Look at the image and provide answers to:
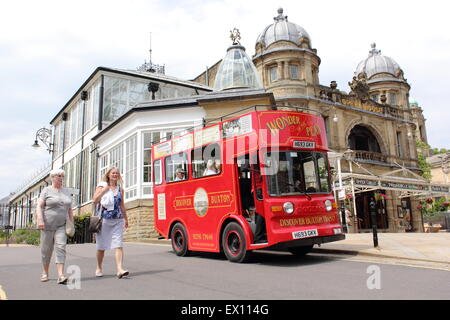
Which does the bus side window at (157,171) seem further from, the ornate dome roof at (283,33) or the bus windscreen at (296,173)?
the ornate dome roof at (283,33)

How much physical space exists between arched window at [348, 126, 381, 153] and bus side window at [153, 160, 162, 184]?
2824 cm

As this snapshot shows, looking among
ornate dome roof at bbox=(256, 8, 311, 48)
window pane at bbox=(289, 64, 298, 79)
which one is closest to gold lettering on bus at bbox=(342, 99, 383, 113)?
window pane at bbox=(289, 64, 298, 79)

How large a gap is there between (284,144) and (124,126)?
1371cm

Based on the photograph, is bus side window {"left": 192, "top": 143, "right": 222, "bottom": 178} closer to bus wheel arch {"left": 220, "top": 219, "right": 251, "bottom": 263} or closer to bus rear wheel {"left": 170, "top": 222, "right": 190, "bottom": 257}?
bus wheel arch {"left": 220, "top": 219, "right": 251, "bottom": 263}

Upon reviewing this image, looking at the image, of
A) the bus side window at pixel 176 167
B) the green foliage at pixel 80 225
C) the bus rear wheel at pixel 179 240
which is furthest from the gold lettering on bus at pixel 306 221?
the green foliage at pixel 80 225

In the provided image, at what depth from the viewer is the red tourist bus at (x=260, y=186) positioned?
7.97 m

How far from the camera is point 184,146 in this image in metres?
10.3

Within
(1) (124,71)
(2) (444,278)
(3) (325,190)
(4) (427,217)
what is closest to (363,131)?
(4) (427,217)

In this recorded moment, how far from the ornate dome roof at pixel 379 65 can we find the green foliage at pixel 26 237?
37.5 m

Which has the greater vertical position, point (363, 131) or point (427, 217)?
point (363, 131)

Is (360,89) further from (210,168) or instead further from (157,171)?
(210,168)

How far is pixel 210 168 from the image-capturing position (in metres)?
9.30
